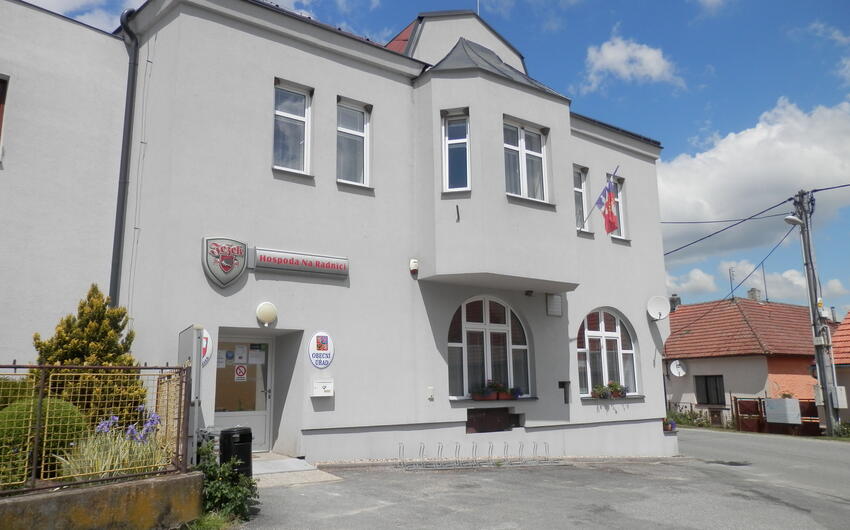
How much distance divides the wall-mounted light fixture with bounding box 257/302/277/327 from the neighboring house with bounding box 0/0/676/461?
57mm

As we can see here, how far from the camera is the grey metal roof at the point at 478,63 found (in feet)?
43.8

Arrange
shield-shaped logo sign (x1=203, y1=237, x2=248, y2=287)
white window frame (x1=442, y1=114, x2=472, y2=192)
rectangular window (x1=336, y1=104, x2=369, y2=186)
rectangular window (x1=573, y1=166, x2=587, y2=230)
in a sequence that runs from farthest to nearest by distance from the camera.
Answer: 1. rectangular window (x1=573, y1=166, x2=587, y2=230)
2. white window frame (x1=442, y1=114, x2=472, y2=192)
3. rectangular window (x1=336, y1=104, x2=369, y2=186)
4. shield-shaped logo sign (x1=203, y1=237, x2=248, y2=287)

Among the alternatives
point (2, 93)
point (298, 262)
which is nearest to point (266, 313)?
point (298, 262)

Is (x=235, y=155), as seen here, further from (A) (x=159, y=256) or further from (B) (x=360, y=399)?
(B) (x=360, y=399)

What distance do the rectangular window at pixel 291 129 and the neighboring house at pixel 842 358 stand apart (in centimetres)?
2200

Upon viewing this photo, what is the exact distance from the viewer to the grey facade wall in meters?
10.4

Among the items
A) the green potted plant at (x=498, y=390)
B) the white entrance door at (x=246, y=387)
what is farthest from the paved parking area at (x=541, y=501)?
the white entrance door at (x=246, y=387)

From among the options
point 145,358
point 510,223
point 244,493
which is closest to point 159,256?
point 145,358

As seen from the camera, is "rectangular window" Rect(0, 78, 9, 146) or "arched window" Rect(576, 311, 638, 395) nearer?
"rectangular window" Rect(0, 78, 9, 146)

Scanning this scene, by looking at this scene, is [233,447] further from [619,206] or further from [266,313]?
[619,206]

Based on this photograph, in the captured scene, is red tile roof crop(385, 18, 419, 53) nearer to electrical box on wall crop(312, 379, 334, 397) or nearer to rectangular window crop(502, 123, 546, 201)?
rectangular window crop(502, 123, 546, 201)

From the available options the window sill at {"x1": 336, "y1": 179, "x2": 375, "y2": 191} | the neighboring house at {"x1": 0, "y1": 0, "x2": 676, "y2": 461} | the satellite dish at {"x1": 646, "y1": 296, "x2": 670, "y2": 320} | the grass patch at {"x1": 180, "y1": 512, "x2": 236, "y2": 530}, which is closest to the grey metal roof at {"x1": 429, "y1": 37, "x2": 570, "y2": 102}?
the neighboring house at {"x1": 0, "y1": 0, "x2": 676, "y2": 461}

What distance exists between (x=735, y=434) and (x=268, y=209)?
21708 millimetres

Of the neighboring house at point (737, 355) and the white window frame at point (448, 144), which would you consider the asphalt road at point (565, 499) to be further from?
the neighboring house at point (737, 355)
